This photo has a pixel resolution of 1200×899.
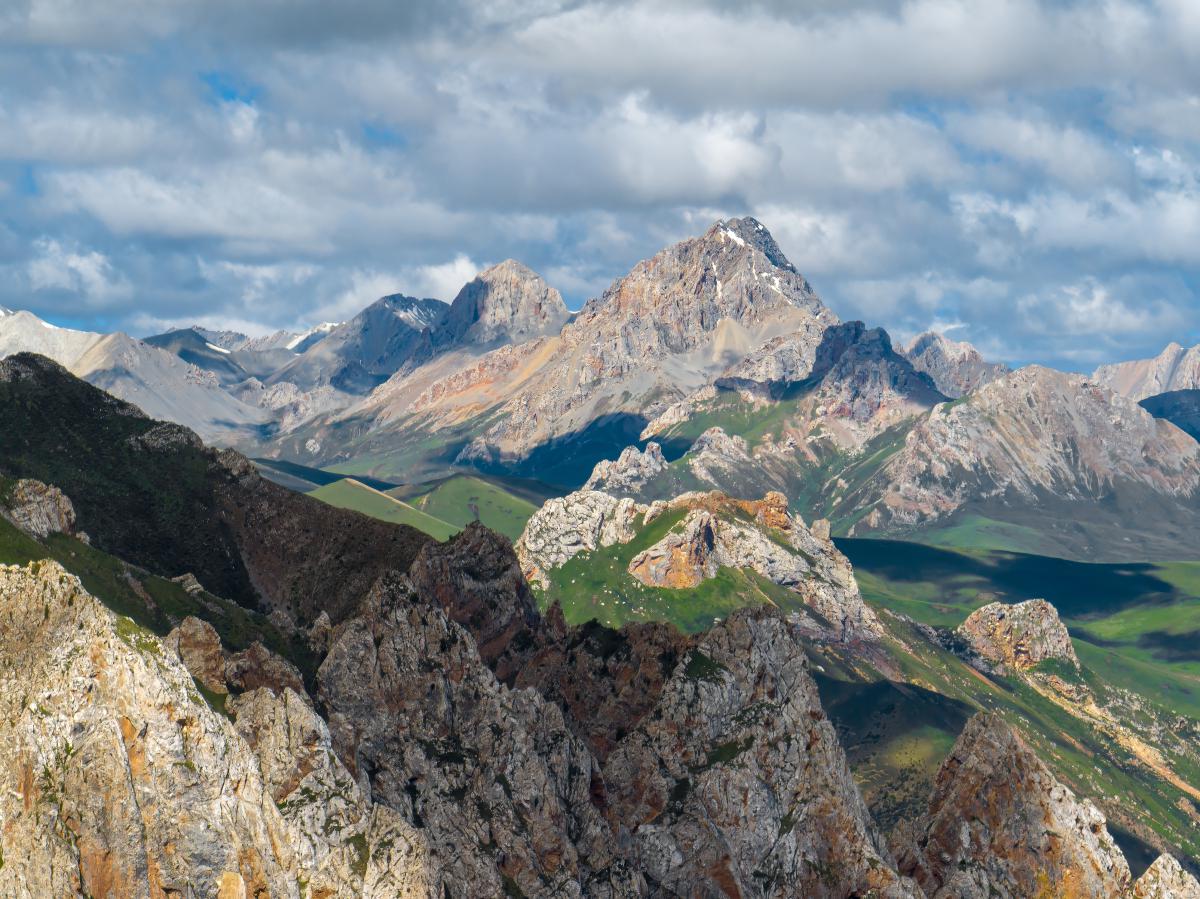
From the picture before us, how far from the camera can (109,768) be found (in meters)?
119

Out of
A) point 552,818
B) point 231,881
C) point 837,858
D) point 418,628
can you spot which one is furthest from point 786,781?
point 231,881

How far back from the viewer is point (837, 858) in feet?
624

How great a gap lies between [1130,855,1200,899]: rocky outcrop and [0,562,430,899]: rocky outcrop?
120809 millimetres

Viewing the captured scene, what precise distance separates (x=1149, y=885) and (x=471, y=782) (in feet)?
309

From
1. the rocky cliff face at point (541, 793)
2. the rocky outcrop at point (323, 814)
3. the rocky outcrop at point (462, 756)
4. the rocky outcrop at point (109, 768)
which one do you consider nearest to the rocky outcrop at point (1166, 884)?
the rocky cliff face at point (541, 793)

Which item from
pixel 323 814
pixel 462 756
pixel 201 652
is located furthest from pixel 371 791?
pixel 201 652

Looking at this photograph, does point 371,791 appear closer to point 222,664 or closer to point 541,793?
point 222,664

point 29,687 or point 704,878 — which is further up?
point 29,687

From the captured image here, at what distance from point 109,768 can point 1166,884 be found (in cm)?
14090

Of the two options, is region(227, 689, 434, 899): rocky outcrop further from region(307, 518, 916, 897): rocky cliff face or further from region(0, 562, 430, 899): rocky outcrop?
region(307, 518, 916, 897): rocky cliff face

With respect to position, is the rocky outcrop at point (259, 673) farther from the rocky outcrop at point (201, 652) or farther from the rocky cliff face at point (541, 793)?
the rocky cliff face at point (541, 793)

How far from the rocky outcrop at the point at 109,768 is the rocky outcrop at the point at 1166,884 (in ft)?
396

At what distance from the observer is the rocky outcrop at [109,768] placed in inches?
4606

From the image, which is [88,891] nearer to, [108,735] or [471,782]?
[108,735]
